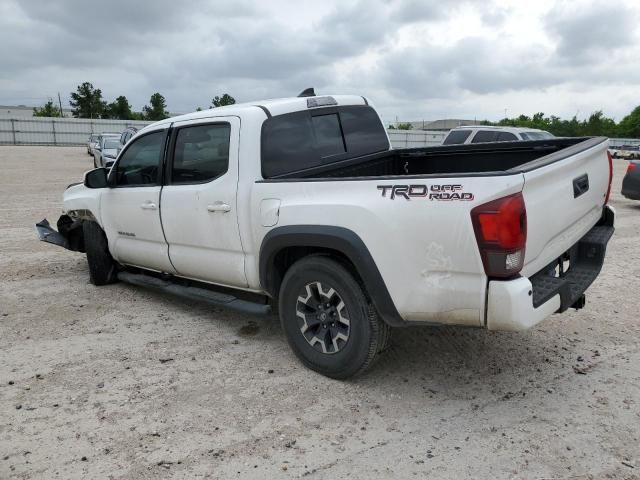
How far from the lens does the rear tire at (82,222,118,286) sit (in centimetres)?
577

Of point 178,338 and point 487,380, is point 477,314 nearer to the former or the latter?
point 487,380

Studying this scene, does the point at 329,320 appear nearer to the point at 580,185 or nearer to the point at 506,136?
the point at 580,185

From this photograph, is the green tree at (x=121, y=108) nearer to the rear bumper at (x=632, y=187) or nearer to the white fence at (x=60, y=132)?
the white fence at (x=60, y=132)

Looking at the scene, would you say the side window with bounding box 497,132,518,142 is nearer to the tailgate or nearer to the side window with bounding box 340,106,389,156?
the side window with bounding box 340,106,389,156

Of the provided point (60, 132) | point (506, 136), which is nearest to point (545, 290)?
point (506, 136)

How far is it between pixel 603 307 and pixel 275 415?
3485 mm

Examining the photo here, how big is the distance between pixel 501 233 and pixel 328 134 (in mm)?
2159

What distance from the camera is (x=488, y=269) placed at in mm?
2848

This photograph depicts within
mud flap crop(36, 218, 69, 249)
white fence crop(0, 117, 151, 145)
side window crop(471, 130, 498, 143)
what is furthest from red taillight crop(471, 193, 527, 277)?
white fence crop(0, 117, 151, 145)

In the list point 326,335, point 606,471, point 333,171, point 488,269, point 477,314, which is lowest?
point 606,471

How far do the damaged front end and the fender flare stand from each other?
12.3 feet

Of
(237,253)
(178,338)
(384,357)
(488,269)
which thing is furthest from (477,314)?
(178,338)

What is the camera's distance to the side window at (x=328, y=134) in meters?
4.43

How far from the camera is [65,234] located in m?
6.41
